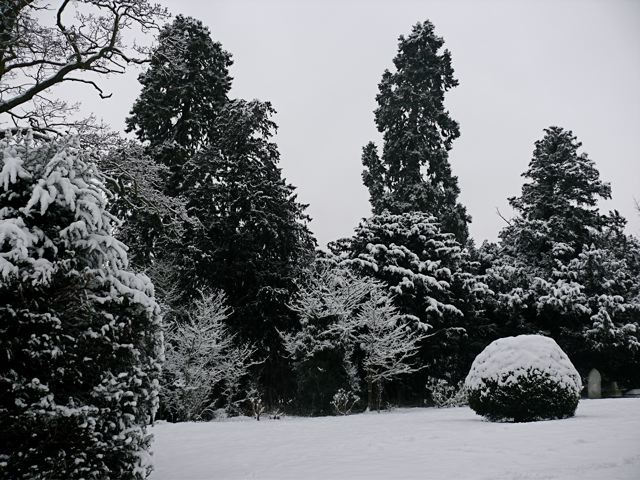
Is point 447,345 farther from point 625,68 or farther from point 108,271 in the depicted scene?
point 108,271

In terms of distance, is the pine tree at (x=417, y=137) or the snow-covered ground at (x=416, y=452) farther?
the pine tree at (x=417, y=137)

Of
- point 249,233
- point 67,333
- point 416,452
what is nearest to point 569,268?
point 249,233

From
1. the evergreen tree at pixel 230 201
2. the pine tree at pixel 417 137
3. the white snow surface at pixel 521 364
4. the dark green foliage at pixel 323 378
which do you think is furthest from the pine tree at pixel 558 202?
the white snow surface at pixel 521 364

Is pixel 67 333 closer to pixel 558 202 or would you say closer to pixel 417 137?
pixel 558 202

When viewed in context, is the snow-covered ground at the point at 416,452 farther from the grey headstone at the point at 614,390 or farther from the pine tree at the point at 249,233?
the grey headstone at the point at 614,390

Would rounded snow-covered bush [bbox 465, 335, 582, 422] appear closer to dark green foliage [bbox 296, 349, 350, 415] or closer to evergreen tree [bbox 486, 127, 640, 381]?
dark green foliage [bbox 296, 349, 350, 415]

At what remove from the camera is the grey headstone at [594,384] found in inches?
807

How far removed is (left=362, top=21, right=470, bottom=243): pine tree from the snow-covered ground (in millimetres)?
16072

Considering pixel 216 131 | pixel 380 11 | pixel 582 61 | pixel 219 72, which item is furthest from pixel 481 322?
pixel 219 72

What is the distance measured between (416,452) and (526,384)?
4.04 metres

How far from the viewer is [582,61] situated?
1302 centimetres

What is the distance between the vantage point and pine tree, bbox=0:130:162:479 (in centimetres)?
391

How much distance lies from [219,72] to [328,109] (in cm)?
566

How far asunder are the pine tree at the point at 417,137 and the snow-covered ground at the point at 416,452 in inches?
633
